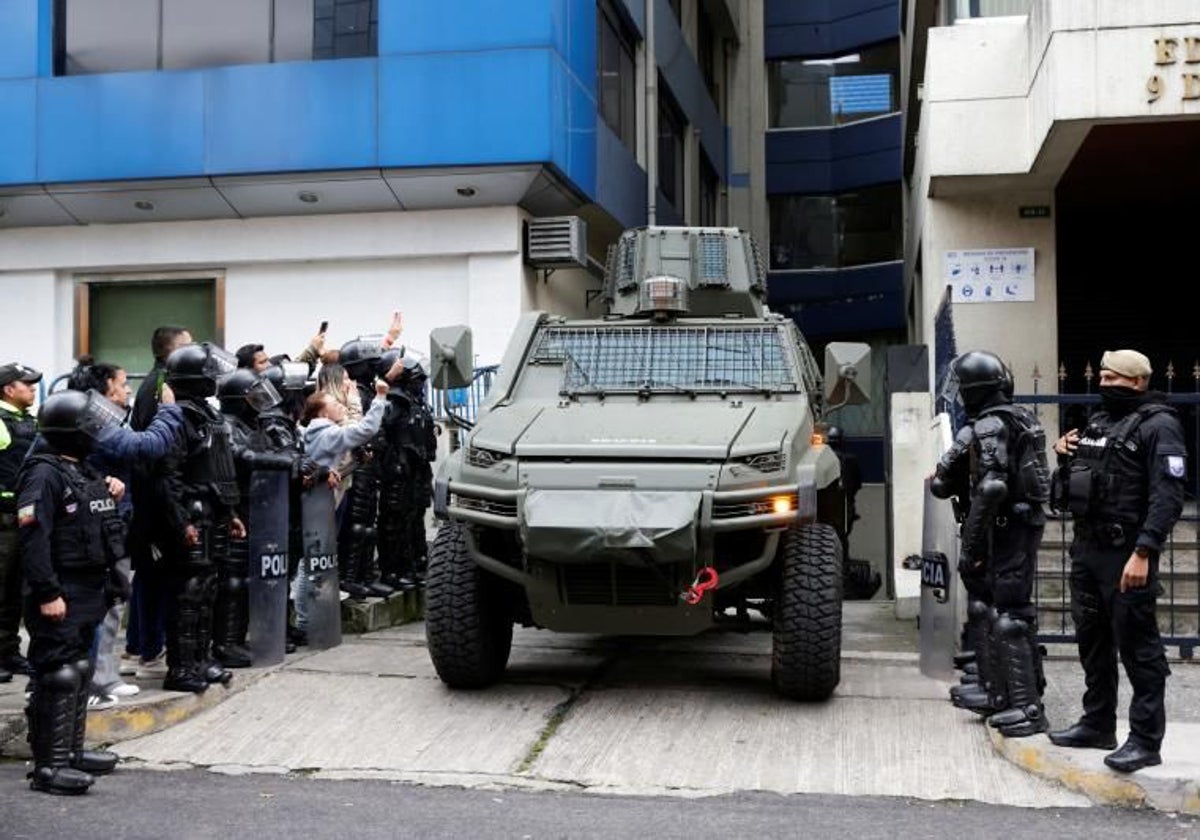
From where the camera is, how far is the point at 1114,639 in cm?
564

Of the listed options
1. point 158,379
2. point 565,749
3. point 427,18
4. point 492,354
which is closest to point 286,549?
point 158,379

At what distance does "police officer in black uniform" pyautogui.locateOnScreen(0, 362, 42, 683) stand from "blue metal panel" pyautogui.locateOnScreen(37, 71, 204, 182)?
23.9ft

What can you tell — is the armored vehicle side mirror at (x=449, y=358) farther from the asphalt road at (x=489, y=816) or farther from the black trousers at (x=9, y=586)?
the asphalt road at (x=489, y=816)

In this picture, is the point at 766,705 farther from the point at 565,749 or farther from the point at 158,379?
the point at 158,379

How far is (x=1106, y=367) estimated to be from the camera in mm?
5574

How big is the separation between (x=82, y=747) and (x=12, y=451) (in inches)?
99.6

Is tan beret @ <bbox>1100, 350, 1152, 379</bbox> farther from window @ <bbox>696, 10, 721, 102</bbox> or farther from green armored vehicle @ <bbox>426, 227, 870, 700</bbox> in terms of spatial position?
window @ <bbox>696, 10, 721, 102</bbox>

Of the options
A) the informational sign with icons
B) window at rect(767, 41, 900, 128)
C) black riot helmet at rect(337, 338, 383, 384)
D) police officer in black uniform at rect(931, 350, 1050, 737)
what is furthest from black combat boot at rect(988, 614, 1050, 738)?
window at rect(767, 41, 900, 128)

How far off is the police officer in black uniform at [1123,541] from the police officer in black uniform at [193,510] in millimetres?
4131

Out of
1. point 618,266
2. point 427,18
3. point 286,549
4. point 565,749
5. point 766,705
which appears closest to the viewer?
point 565,749

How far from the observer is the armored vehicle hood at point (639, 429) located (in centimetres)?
661

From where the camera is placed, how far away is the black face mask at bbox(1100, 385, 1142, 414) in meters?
5.54

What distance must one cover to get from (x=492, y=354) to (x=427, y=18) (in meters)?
3.68

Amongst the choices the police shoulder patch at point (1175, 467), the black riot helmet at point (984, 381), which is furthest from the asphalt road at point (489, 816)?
the black riot helmet at point (984, 381)
